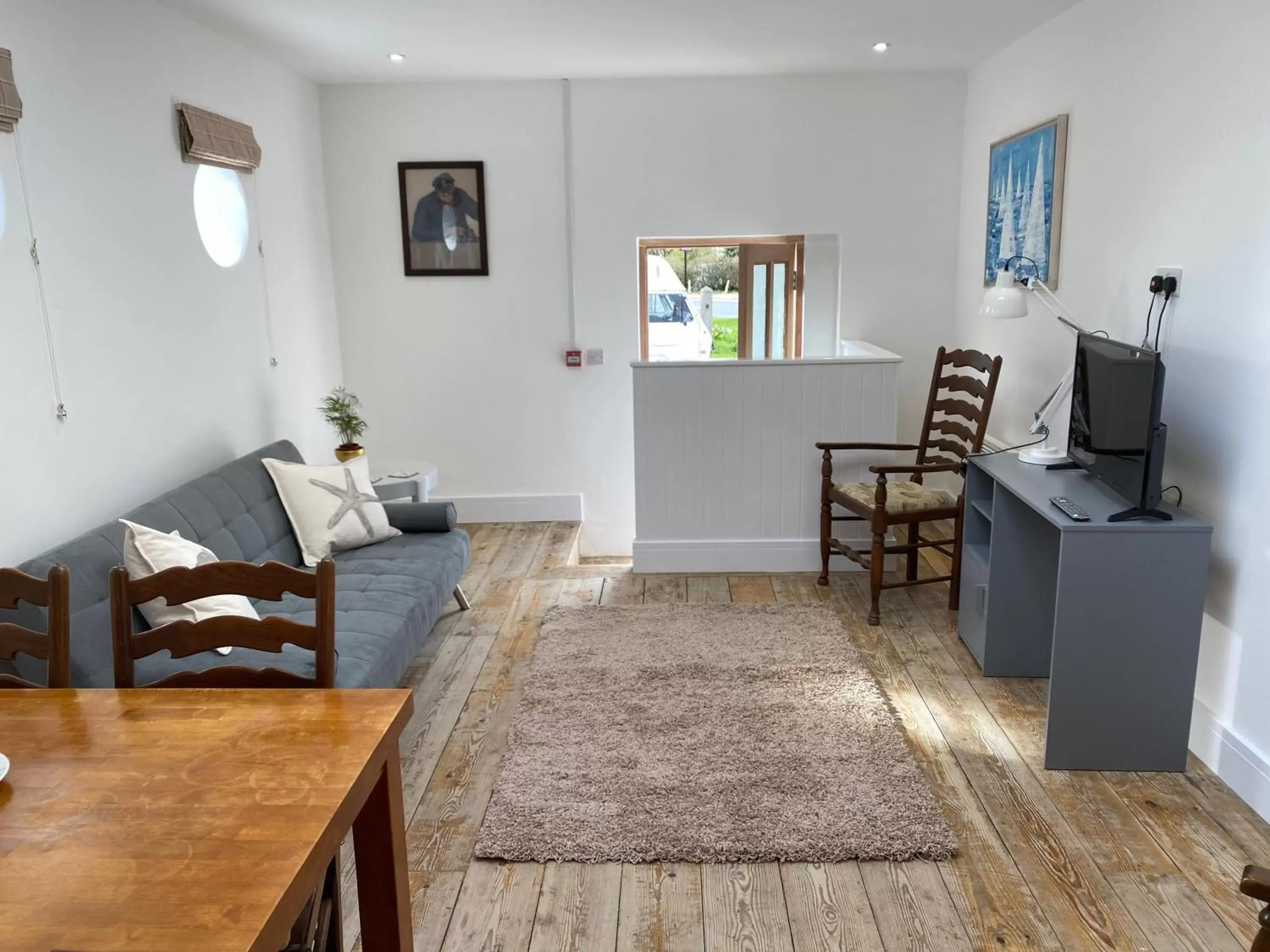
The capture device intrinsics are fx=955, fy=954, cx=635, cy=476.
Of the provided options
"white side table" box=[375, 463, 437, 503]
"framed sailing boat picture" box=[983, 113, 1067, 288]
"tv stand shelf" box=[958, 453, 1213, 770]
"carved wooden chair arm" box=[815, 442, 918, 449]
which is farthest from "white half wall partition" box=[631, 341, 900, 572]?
"tv stand shelf" box=[958, 453, 1213, 770]

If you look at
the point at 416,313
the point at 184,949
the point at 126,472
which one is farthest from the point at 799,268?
the point at 184,949

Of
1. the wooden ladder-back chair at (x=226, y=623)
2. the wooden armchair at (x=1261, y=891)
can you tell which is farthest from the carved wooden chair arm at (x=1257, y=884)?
the wooden ladder-back chair at (x=226, y=623)

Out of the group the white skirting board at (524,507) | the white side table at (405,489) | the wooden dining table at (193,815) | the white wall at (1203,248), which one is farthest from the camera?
the white skirting board at (524,507)

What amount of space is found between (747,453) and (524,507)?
5.73 ft

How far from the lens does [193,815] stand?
1341 mm

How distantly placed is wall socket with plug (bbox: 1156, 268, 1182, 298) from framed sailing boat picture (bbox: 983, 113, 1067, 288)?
0.93m

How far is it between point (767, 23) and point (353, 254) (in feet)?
8.63

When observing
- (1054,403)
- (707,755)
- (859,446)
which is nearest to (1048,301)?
(1054,403)

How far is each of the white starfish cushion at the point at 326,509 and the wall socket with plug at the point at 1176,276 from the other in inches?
115

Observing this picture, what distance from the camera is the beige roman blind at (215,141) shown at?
3646 millimetres

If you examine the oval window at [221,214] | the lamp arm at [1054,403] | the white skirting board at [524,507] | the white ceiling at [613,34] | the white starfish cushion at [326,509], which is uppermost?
the white ceiling at [613,34]

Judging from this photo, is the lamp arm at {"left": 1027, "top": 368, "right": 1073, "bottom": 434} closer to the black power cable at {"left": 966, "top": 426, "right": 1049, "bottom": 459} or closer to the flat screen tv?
the black power cable at {"left": 966, "top": 426, "right": 1049, "bottom": 459}

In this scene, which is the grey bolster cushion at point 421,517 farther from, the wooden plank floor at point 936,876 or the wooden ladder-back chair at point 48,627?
the wooden ladder-back chair at point 48,627

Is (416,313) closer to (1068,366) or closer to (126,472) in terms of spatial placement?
(126,472)
